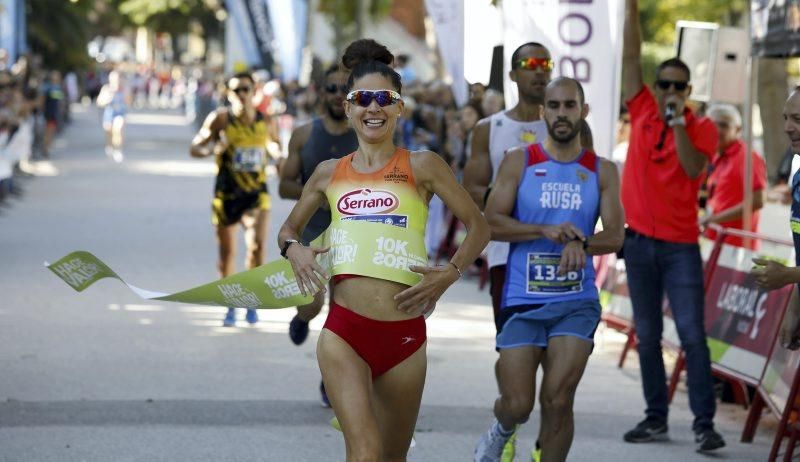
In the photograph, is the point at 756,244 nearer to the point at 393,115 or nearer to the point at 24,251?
the point at 393,115

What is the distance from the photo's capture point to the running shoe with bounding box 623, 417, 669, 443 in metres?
8.27

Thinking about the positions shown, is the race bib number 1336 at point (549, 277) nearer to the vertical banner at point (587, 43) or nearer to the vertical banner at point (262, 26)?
the vertical banner at point (587, 43)

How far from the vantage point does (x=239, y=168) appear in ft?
39.3

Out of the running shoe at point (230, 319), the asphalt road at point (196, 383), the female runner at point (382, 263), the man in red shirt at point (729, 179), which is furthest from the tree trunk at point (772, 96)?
the female runner at point (382, 263)

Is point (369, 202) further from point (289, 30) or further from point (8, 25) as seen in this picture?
point (289, 30)

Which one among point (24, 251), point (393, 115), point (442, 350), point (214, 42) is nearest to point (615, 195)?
point (393, 115)

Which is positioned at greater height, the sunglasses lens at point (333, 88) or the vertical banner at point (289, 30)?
the sunglasses lens at point (333, 88)

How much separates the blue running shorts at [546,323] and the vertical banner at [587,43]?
304 cm

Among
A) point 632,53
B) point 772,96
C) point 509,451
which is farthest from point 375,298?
point 772,96

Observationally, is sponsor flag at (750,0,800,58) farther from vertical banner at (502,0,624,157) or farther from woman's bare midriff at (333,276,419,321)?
woman's bare midriff at (333,276,419,321)

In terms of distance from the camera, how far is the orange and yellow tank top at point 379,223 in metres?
5.56

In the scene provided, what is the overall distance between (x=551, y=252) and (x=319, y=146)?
2.37m

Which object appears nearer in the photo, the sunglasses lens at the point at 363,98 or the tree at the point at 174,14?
the sunglasses lens at the point at 363,98

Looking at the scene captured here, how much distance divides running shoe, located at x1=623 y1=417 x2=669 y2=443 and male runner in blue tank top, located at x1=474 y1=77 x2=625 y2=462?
5.07 ft
